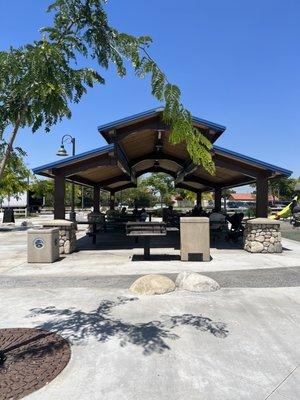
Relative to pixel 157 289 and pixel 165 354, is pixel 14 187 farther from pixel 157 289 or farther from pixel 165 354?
pixel 165 354

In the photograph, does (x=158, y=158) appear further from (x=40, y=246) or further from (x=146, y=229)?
(x=40, y=246)

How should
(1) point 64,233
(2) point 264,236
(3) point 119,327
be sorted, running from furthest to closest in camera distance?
1. (2) point 264,236
2. (1) point 64,233
3. (3) point 119,327

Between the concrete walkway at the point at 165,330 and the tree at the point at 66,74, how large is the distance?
231 centimetres

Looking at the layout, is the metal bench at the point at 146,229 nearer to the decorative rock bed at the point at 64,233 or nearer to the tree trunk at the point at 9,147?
the decorative rock bed at the point at 64,233

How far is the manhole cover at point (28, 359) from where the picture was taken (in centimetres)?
443

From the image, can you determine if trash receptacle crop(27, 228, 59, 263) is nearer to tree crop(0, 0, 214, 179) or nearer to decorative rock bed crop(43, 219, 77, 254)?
decorative rock bed crop(43, 219, 77, 254)

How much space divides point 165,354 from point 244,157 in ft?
33.5

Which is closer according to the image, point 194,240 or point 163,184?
point 194,240

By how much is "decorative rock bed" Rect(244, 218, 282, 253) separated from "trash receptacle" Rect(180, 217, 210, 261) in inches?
103

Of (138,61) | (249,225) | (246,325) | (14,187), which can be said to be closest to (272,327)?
(246,325)

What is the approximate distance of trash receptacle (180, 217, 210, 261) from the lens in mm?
12602

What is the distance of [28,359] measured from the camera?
5.11 metres

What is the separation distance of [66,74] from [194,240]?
8.47 metres

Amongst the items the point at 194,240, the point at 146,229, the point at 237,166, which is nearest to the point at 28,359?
the point at 146,229
